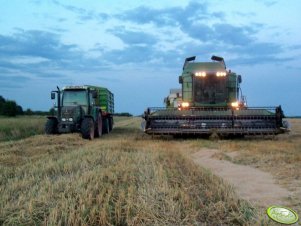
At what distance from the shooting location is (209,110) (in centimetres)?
1764

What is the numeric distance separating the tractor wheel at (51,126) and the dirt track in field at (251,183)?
879 cm

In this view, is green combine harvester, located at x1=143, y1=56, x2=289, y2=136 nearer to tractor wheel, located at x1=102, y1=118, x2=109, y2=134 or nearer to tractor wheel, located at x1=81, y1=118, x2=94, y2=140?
tractor wheel, located at x1=81, y1=118, x2=94, y2=140

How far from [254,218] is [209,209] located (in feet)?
1.58

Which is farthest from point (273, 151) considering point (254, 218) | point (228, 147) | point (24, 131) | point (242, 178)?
point (24, 131)

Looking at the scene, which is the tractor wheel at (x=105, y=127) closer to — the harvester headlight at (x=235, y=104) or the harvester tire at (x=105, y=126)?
the harvester tire at (x=105, y=126)

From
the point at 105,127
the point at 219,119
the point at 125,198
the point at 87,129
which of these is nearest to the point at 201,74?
the point at 219,119

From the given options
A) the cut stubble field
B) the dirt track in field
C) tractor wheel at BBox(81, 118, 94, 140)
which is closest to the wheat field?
the cut stubble field

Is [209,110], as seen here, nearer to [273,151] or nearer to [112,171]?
[273,151]

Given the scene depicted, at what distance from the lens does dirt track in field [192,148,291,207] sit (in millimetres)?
6370

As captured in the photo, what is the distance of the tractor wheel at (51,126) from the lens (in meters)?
18.3
